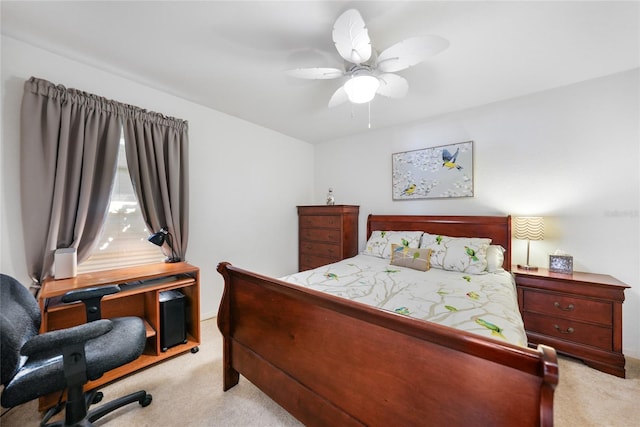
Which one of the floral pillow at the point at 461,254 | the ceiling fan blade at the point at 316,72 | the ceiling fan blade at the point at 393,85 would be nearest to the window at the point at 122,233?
the ceiling fan blade at the point at 316,72

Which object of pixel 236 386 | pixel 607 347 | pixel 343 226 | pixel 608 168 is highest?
pixel 608 168

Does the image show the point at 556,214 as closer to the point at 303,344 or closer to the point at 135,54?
the point at 303,344

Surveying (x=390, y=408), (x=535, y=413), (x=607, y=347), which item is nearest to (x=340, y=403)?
(x=390, y=408)

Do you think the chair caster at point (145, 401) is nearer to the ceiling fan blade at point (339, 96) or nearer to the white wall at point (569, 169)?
the ceiling fan blade at point (339, 96)

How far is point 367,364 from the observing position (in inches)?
40.3

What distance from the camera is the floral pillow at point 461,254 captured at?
2.25 metres

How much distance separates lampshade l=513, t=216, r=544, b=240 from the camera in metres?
2.22

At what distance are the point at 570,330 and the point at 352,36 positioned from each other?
2824mm

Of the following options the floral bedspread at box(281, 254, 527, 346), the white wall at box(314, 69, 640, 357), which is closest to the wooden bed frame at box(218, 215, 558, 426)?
the floral bedspread at box(281, 254, 527, 346)

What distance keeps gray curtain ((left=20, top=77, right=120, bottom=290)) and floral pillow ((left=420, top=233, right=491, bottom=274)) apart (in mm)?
3043

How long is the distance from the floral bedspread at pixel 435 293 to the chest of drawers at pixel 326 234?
780 mm

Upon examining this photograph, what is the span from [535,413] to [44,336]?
189cm

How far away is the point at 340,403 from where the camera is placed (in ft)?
3.67

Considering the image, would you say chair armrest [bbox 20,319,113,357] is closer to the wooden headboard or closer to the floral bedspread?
the floral bedspread
